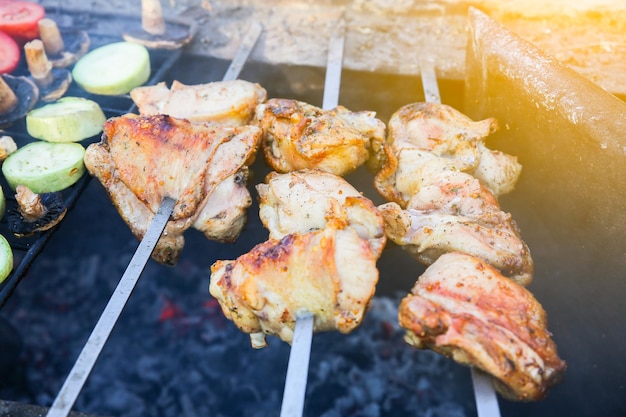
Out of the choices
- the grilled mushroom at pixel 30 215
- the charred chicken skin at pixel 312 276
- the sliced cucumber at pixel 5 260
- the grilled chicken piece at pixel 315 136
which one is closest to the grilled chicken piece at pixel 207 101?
the grilled chicken piece at pixel 315 136

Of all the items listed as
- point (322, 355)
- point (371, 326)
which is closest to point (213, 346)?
point (322, 355)

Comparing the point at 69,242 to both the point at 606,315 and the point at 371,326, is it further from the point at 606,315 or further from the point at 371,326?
the point at 606,315

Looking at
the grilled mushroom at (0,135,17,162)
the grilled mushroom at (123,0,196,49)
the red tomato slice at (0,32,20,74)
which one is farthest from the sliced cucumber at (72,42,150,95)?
the grilled mushroom at (0,135,17,162)

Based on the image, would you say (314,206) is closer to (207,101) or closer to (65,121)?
(207,101)

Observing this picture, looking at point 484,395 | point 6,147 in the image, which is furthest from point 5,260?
point 484,395

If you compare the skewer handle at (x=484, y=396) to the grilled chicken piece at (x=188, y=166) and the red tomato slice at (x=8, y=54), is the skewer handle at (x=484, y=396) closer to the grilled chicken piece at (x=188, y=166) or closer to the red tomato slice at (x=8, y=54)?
the grilled chicken piece at (x=188, y=166)

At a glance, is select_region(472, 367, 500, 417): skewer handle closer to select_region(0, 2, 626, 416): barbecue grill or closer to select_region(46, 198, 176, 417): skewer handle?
select_region(0, 2, 626, 416): barbecue grill
